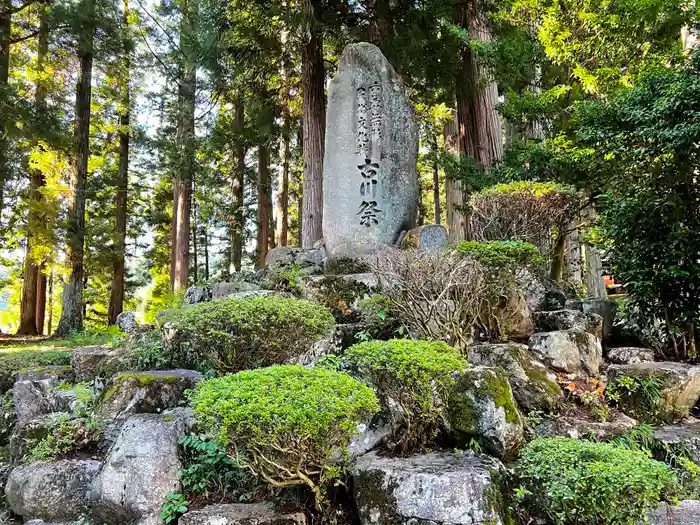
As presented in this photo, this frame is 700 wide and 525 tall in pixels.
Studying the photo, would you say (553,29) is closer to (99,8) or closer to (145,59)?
(99,8)

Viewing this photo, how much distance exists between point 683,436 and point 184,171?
11.5 metres

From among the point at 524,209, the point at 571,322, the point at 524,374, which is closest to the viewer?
the point at 524,374

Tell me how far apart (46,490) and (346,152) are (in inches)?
229

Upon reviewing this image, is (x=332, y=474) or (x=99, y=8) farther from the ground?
(x=99, y=8)

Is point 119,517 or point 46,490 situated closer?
point 119,517

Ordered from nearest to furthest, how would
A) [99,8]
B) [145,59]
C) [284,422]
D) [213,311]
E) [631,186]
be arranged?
[284,422], [213,311], [631,186], [99,8], [145,59]

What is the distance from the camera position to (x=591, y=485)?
7.50 ft

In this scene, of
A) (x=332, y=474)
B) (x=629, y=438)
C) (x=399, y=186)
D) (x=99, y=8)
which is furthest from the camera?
(x=99, y=8)

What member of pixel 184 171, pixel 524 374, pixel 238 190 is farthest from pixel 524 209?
pixel 238 190

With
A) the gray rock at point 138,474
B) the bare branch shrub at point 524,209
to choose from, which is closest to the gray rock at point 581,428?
the bare branch shrub at point 524,209

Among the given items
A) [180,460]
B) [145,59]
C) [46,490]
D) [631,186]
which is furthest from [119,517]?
[145,59]

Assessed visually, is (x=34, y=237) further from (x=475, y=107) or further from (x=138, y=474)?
(x=475, y=107)

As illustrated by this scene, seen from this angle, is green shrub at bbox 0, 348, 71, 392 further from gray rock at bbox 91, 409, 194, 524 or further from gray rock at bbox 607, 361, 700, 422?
gray rock at bbox 607, 361, 700, 422

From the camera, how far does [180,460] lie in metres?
2.94
